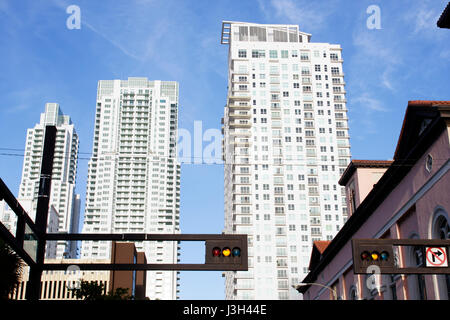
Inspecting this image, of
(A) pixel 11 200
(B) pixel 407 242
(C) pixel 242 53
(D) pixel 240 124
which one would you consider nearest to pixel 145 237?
(A) pixel 11 200

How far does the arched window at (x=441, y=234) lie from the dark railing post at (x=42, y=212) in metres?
15.0

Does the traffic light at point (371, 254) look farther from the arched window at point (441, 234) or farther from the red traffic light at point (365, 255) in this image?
the arched window at point (441, 234)

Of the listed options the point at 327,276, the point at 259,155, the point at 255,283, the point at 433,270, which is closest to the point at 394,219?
the point at 433,270

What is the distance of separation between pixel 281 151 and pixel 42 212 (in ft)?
409

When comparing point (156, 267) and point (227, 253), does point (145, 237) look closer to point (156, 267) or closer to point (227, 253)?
point (156, 267)

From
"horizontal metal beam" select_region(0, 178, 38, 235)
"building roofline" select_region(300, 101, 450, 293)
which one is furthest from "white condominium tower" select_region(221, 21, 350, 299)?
"horizontal metal beam" select_region(0, 178, 38, 235)

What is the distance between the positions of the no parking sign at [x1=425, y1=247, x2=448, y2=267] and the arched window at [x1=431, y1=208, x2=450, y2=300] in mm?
6117

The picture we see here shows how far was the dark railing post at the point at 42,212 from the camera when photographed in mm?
16328

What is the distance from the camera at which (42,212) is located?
1692 cm

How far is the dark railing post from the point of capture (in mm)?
16328

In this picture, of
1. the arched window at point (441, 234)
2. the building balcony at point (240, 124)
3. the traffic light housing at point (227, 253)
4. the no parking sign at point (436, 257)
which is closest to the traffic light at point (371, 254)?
the no parking sign at point (436, 257)

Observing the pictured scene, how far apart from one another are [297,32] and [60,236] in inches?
5791
